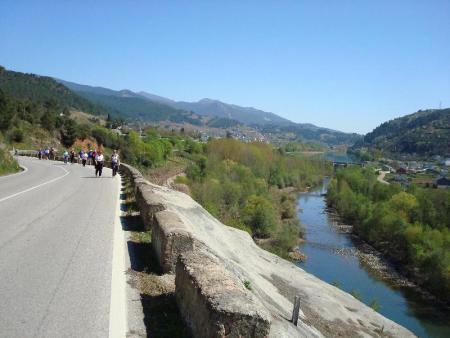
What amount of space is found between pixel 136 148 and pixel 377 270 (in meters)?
57.3

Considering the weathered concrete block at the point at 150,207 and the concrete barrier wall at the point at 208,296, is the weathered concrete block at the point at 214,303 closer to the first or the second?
the concrete barrier wall at the point at 208,296

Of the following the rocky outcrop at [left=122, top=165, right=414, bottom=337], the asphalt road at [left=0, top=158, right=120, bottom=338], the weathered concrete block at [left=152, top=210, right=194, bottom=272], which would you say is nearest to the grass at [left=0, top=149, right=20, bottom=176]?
the asphalt road at [left=0, top=158, right=120, bottom=338]

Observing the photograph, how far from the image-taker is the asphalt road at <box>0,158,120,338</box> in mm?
5223

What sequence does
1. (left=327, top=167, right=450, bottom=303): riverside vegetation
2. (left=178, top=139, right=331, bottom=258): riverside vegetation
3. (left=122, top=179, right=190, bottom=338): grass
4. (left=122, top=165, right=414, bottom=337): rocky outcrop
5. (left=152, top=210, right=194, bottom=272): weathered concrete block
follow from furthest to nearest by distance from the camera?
1. (left=178, top=139, right=331, bottom=258): riverside vegetation
2. (left=327, top=167, right=450, bottom=303): riverside vegetation
3. (left=152, top=210, right=194, bottom=272): weathered concrete block
4. (left=122, top=179, right=190, bottom=338): grass
5. (left=122, top=165, right=414, bottom=337): rocky outcrop

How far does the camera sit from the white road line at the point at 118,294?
523cm

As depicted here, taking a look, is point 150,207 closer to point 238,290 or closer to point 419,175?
point 238,290

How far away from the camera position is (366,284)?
43.2 m

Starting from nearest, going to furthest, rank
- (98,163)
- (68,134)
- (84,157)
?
(98,163), (84,157), (68,134)

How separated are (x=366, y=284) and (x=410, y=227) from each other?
19.3m

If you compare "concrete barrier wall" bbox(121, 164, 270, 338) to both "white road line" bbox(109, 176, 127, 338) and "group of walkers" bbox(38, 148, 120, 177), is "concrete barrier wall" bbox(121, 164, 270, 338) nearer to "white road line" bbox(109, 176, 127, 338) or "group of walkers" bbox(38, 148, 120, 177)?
"white road line" bbox(109, 176, 127, 338)

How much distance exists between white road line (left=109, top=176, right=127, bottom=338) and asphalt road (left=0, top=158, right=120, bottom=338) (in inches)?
2.9

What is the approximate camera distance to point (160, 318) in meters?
5.72

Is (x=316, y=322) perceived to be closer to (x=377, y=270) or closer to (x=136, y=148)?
(x=377, y=270)

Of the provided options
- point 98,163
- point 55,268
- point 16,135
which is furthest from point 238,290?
point 16,135
